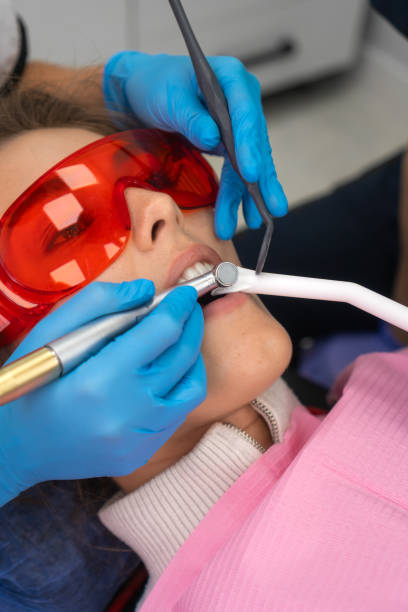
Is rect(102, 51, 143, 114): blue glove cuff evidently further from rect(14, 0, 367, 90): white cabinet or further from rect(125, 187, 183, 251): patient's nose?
rect(14, 0, 367, 90): white cabinet

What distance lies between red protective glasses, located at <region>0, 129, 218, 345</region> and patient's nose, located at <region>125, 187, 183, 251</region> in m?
0.01

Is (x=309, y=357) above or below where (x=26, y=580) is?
below

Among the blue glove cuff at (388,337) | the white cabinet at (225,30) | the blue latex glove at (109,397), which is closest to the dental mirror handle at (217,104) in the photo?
the blue latex glove at (109,397)

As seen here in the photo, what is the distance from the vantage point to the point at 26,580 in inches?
36.7

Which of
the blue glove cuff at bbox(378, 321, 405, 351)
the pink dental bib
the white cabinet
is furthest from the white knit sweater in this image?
the white cabinet

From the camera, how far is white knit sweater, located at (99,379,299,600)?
854 millimetres

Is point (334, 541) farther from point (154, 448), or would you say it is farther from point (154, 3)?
point (154, 3)

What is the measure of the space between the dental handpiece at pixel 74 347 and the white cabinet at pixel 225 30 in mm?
1119

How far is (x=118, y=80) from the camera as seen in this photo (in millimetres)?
1087

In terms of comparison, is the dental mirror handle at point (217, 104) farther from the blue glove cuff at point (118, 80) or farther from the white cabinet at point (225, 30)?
the white cabinet at point (225, 30)

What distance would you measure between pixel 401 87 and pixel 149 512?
6.71 feet

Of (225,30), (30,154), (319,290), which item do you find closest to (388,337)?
(319,290)

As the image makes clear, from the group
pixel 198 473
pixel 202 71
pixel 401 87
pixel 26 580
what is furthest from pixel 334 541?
pixel 401 87

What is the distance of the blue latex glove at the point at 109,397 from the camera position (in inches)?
26.4
